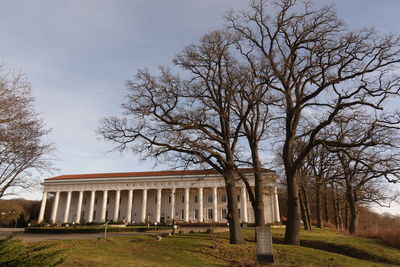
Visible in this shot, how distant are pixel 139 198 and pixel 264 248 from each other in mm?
66169

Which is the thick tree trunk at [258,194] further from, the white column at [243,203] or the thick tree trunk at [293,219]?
the white column at [243,203]

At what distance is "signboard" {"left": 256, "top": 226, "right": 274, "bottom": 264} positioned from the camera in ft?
47.1

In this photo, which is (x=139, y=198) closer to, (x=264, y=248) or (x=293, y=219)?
(x=293, y=219)

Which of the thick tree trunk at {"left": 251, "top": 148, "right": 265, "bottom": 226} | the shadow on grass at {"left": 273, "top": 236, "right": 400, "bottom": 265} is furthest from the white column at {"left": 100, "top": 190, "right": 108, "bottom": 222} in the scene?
the thick tree trunk at {"left": 251, "top": 148, "right": 265, "bottom": 226}

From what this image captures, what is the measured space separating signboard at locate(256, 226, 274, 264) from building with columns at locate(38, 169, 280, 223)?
51.3 meters

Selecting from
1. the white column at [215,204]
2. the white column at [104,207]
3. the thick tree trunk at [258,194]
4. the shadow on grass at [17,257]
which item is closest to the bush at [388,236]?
the thick tree trunk at [258,194]

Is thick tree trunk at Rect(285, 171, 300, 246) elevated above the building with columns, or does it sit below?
below

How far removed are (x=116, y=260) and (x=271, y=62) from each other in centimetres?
1440

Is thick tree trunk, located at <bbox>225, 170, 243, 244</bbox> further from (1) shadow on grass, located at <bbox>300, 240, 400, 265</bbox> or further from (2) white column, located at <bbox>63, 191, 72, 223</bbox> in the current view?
(2) white column, located at <bbox>63, 191, 72, 223</bbox>

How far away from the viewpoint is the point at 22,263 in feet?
19.8

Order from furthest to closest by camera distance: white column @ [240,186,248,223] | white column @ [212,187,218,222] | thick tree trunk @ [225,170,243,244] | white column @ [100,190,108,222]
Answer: white column @ [100,190,108,222], white column @ [212,187,218,222], white column @ [240,186,248,223], thick tree trunk @ [225,170,243,244]

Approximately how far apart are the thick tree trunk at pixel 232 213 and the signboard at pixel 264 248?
3.00 meters

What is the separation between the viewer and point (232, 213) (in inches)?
704

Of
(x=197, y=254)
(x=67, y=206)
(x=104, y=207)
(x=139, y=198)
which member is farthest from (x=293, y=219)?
(x=67, y=206)
